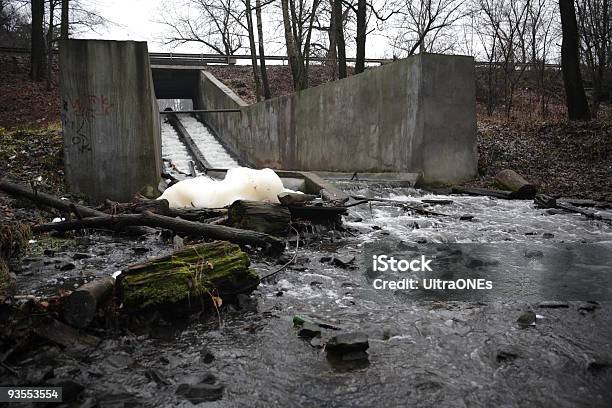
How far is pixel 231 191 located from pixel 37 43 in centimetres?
2182

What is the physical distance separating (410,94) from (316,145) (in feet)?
14.0

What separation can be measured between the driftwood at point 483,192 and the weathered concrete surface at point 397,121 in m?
0.60

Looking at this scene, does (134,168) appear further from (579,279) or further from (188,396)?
(579,279)

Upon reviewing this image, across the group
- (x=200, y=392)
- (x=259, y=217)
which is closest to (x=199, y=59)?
(x=259, y=217)

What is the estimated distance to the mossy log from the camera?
9.30ft

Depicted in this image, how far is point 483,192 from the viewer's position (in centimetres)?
888

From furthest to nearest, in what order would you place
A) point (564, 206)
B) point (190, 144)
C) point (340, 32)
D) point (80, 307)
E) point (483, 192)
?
point (190, 144) → point (340, 32) → point (483, 192) → point (564, 206) → point (80, 307)

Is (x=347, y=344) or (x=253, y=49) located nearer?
(x=347, y=344)

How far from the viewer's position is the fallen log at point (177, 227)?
439 cm

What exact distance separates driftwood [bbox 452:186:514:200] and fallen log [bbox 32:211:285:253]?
5820mm

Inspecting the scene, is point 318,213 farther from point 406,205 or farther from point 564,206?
point 564,206

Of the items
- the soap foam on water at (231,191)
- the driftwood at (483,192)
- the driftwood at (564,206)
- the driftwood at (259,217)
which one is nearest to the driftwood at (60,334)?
the driftwood at (259,217)

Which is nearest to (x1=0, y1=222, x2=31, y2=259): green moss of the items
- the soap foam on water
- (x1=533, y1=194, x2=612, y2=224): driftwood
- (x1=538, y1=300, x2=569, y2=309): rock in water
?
the soap foam on water

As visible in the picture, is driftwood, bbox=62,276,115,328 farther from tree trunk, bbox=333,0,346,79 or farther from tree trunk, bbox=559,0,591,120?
tree trunk, bbox=559,0,591,120
